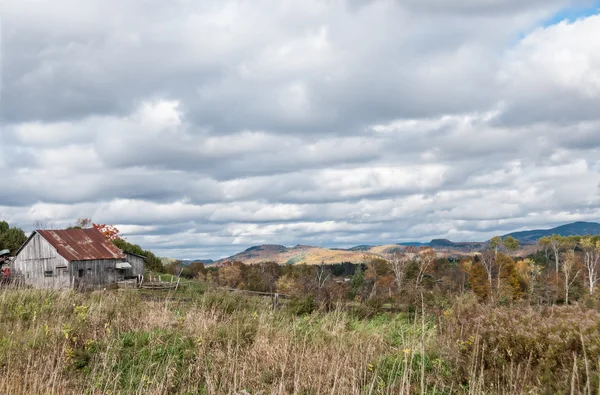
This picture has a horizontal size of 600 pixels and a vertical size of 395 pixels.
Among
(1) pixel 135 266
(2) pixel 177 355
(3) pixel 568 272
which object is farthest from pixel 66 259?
(3) pixel 568 272

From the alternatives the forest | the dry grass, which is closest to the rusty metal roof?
the forest

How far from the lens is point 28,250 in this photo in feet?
155

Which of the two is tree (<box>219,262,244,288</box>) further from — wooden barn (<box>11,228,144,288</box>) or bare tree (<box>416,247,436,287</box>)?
bare tree (<box>416,247,436,287</box>)

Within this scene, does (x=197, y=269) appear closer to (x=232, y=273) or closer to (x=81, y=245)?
(x=232, y=273)

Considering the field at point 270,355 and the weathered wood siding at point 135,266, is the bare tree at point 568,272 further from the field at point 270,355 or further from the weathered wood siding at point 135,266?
the weathered wood siding at point 135,266

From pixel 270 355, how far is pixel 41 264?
145 ft

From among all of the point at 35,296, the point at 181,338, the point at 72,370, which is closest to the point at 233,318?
the point at 181,338

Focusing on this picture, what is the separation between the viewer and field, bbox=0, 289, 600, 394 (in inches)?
295

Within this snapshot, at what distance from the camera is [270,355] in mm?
8758

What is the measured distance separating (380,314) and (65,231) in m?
39.2

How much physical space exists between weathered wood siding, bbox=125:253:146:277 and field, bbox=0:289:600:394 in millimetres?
43049

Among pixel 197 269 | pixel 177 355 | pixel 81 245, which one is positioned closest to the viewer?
pixel 177 355

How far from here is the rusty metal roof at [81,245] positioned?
45.5m

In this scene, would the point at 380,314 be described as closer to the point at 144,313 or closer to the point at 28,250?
the point at 144,313
